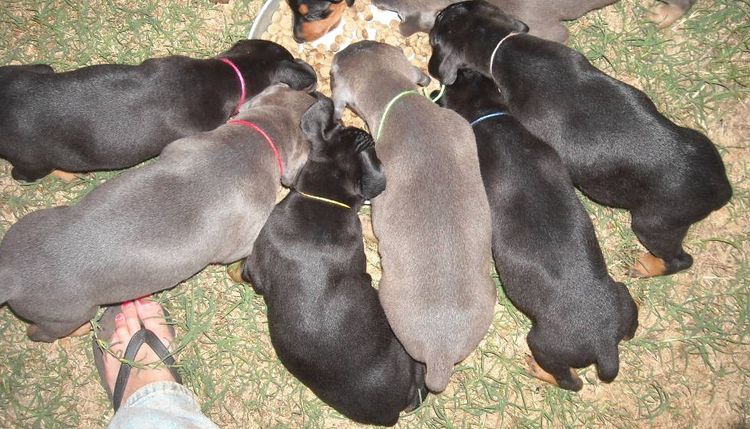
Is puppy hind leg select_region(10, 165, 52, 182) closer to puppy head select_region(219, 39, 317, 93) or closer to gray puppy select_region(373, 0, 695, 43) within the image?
puppy head select_region(219, 39, 317, 93)

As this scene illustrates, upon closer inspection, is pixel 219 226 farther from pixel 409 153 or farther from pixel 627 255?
pixel 627 255

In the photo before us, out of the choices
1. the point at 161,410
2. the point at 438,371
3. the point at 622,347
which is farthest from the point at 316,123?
the point at 622,347

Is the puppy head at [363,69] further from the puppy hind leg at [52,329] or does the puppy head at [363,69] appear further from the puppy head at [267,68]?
the puppy hind leg at [52,329]

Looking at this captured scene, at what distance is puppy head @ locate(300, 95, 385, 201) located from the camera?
12.0ft

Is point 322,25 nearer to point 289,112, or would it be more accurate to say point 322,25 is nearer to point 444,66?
point 289,112

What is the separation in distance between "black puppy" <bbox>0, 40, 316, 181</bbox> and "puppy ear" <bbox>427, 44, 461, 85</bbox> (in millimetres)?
985

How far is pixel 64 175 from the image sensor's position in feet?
14.3

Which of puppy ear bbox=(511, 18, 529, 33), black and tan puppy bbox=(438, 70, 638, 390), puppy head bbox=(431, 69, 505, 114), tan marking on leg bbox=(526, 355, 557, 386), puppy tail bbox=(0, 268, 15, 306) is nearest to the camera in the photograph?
puppy tail bbox=(0, 268, 15, 306)

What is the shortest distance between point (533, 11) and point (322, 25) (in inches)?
57.6

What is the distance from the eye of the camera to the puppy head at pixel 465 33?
391 cm

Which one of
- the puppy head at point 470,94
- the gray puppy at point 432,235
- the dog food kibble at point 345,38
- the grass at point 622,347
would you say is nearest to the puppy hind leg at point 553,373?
the grass at point 622,347

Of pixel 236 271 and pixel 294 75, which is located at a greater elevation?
pixel 294 75

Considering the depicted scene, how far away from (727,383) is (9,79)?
5140 mm

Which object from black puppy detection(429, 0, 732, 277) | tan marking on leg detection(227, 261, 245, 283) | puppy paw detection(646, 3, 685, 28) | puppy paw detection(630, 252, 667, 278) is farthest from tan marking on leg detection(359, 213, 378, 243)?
puppy paw detection(646, 3, 685, 28)
